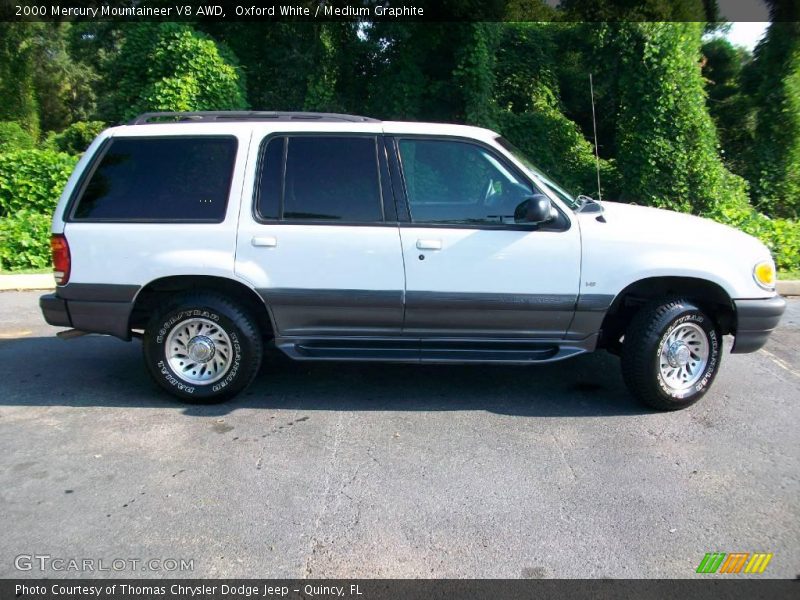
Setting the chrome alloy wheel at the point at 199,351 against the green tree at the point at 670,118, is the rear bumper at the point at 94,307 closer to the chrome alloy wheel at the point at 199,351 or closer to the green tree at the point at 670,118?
the chrome alloy wheel at the point at 199,351

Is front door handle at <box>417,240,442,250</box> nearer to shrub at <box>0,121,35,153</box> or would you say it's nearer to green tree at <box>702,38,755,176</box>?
green tree at <box>702,38,755,176</box>

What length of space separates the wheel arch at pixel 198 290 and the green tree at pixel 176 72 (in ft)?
23.0

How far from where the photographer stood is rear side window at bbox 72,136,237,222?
4777 mm

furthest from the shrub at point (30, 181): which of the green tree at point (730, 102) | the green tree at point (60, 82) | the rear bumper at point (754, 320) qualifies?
the green tree at point (60, 82)

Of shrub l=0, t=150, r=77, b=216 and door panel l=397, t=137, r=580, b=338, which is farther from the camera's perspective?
shrub l=0, t=150, r=77, b=216

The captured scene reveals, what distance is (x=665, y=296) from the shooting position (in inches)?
191

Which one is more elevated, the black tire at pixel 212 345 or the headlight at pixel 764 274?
the headlight at pixel 764 274

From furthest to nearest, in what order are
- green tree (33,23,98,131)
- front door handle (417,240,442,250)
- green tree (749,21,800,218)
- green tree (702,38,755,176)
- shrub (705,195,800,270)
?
green tree (33,23,98,131), green tree (702,38,755,176), green tree (749,21,800,218), shrub (705,195,800,270), front door handle (417,240,442,250)

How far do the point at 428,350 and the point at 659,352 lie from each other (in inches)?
64.5

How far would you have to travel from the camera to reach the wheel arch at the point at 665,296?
4797mm

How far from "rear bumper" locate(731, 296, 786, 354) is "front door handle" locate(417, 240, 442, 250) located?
213 centimetres

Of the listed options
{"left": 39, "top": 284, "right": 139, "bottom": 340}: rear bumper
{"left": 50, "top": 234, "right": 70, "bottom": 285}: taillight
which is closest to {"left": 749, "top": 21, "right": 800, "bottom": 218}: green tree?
{"left": 39, "top": 284, "right": 139, "bottom": 340}: rear bumper

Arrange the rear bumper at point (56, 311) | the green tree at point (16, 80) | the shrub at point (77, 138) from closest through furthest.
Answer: the rear bumper at point (56, 311), the shrub at point (77, 138), the green tree at point (16, 80)

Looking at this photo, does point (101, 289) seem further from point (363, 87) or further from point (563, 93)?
point (563, 93)
